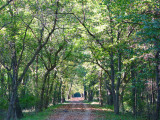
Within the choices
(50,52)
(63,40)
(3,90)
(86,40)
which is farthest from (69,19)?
(3,90)

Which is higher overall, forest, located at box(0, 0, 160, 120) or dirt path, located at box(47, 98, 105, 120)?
forest, located at box(0, 0, 160, 120)

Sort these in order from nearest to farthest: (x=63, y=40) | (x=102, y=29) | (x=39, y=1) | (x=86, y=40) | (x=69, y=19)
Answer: (x=39, y=1), (x=69, y=19), (x=102, y=29), (x=86, y=40), (x=63, y=40)

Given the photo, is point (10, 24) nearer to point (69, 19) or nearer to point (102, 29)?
point (69, 19)

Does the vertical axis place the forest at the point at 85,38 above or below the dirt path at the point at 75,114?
above

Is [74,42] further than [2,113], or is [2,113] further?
[74,42]

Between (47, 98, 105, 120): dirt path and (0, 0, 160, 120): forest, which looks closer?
(0, 0, 160, 120): forest

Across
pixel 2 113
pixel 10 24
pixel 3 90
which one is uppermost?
pixel 10 24

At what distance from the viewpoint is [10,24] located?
489 inches

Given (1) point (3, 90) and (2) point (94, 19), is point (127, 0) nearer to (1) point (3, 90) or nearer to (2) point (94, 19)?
(2) point (94, 19)

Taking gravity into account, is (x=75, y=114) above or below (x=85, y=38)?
below

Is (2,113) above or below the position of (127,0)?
below

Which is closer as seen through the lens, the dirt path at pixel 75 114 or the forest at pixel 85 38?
the forest at pixel 85 38

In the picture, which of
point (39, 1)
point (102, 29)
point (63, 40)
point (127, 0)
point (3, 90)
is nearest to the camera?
point (127, 0)

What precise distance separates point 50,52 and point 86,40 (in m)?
4.98
